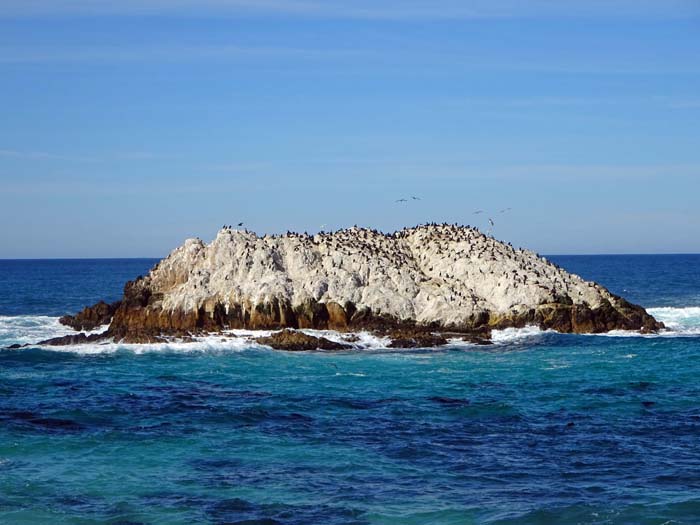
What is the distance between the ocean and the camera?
23500mm

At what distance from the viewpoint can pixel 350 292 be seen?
179 feet

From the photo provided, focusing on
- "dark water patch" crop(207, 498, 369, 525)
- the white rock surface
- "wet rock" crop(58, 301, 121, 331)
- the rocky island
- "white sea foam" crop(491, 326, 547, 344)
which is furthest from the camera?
"wet rock" crop(58, 301, 121, 331)

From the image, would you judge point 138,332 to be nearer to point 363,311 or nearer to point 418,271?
point 363,311

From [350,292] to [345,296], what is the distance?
1.42 ft

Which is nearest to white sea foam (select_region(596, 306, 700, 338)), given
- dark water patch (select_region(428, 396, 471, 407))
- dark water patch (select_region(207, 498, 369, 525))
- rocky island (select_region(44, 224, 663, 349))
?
rocky island (select_region(44, 224, 663, 349))

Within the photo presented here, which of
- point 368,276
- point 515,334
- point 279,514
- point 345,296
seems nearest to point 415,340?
point 345,296

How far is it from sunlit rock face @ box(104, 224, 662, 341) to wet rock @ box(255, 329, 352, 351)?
3.12 m

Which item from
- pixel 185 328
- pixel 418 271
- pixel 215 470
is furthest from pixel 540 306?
pixel 215 470

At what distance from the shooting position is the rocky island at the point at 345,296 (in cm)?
5344

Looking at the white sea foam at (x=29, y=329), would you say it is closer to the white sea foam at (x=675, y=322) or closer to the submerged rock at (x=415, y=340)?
the submerged rock at (x=415, y=340)

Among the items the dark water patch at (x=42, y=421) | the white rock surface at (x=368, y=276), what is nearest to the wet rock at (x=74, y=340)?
the white rock surface at (x=368, y=276)

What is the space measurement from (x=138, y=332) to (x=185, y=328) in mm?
3129

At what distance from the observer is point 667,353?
1849 inches

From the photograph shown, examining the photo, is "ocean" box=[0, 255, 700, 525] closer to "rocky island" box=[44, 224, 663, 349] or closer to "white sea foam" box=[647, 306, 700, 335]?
"rocky island" box=[44, 224, 663, 349]
